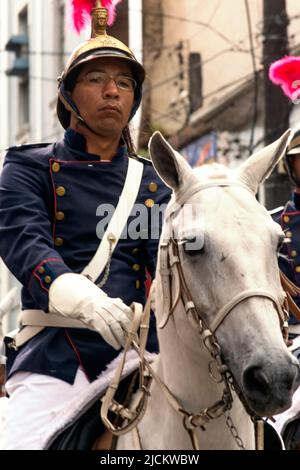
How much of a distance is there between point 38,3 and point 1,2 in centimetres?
341

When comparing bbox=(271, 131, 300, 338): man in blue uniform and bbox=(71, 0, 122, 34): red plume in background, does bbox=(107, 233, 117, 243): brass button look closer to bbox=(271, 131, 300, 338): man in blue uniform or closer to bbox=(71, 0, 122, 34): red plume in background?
bbox=(71, 0, 122, 34): red plume in background

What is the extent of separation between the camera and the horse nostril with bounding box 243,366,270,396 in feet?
16.1

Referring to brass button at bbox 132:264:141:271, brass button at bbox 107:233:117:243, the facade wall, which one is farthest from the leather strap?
the facade wall

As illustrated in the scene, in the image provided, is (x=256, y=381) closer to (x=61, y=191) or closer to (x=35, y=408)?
(x=35, y=408)

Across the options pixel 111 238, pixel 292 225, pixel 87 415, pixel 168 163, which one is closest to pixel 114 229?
pixel 111 238

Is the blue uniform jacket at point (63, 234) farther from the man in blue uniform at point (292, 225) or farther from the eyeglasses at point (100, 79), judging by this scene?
the man in blue uniform at point (292, 225)

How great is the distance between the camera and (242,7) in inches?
977

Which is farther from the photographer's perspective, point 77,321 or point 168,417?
point 77,321

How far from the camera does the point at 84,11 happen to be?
7191 mm

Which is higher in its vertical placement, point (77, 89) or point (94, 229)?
point (77, 89)

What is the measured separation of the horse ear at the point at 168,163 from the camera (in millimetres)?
5523

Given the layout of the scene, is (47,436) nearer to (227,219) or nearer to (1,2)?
(227,219)

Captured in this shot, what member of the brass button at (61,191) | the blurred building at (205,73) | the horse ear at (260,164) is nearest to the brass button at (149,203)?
the brass button at (61,191)
